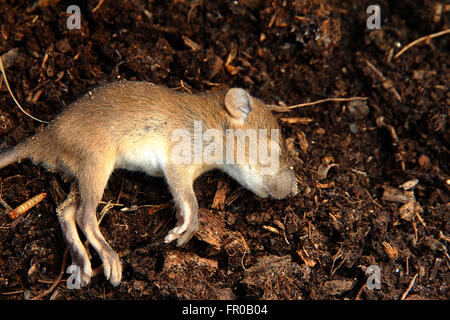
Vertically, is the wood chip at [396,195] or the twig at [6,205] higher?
the twig at [6,205]

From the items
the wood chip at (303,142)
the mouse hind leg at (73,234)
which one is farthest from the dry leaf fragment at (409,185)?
the mouse hind leg at (73,234)

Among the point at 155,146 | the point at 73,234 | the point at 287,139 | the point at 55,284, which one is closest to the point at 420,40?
the point at 287,139

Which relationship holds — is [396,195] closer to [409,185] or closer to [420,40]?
[409,185]

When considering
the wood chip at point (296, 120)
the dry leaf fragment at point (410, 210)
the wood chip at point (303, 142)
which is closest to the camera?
the dry leaf fragment at point (410, 210)

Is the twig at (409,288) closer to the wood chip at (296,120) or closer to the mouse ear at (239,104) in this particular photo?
the wood chip at (296,120)

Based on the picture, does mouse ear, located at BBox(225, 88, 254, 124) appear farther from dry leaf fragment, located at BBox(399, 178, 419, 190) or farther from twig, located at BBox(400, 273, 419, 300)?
twig, located at BBox(400, 273, 419, 300)
